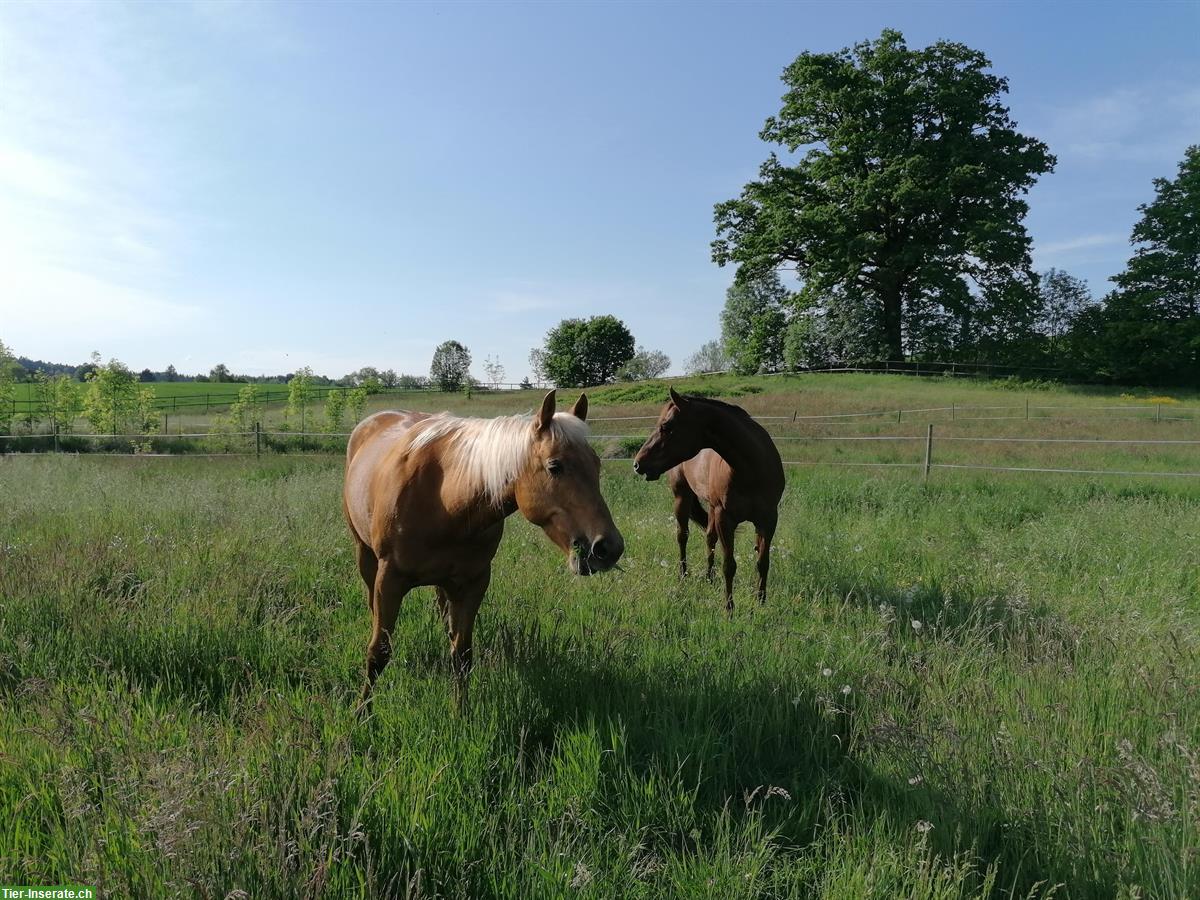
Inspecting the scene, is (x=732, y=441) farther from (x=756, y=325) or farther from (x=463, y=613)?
(x=756, y=325)

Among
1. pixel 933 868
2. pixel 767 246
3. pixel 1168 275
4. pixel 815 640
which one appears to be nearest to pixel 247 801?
pixel 933 868

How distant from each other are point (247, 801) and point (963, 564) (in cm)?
692

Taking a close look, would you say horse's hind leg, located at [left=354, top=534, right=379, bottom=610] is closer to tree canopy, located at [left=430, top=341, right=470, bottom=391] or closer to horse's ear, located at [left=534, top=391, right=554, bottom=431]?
horse's ear, located at [left=534, top=391, right=554, bottom=431]

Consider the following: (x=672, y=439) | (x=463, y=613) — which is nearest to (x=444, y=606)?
(x=463, y=613)

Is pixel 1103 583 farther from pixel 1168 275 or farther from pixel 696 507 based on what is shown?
pixel 1168 275

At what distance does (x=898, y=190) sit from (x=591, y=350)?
194ft

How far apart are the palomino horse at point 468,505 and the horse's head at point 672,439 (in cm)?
246

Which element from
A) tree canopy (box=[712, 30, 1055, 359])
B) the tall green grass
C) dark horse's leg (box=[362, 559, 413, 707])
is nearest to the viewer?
the tall green grass

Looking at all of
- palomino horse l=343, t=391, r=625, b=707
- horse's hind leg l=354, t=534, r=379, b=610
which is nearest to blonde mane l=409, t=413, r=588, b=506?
palomino horse l=343, t=391, r=625, b=707

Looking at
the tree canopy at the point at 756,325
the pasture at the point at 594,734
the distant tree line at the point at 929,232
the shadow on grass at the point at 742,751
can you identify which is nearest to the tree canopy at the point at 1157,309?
the distant tree line at the point at 929,232

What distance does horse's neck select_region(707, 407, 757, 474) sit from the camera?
6.06 meters

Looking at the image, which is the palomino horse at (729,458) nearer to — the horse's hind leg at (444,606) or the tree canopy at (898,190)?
the horse's hind leg at (444,606)

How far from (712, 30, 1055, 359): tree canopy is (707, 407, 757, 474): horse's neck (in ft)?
110

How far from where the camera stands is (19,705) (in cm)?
300
